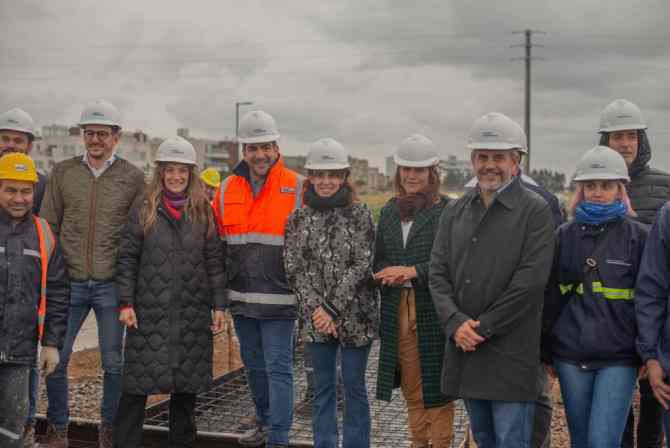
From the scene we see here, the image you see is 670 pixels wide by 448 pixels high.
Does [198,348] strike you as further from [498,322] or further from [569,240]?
[569,240]

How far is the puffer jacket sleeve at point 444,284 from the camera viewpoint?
→ 3.69 metres

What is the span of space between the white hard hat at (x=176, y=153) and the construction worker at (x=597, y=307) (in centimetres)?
218

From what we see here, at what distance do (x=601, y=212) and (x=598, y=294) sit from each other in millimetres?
382

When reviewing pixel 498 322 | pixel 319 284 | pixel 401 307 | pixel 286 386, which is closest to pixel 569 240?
pixel 498 322

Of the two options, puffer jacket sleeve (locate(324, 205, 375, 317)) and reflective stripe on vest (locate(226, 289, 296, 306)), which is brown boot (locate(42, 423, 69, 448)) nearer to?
reflective stripe on vest (locate(226, 289, 296, 306))

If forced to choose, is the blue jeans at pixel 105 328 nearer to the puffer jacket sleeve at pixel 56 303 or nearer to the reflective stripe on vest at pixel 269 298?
the puffer jacket sleeve at pixel 56 303

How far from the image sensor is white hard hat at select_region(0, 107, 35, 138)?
532 cm

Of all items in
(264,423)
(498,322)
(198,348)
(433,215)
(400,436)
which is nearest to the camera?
(498,322)

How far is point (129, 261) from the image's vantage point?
4516mm

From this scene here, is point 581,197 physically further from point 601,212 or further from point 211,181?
point 211,181

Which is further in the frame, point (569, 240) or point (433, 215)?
point (433, 215)

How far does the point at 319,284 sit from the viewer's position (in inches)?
172

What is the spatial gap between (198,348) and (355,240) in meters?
1.14

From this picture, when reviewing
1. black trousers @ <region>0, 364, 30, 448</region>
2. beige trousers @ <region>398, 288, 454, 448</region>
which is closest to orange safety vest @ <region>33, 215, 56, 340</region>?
black trousers @ <region>0, 364, 30, 448</region>
